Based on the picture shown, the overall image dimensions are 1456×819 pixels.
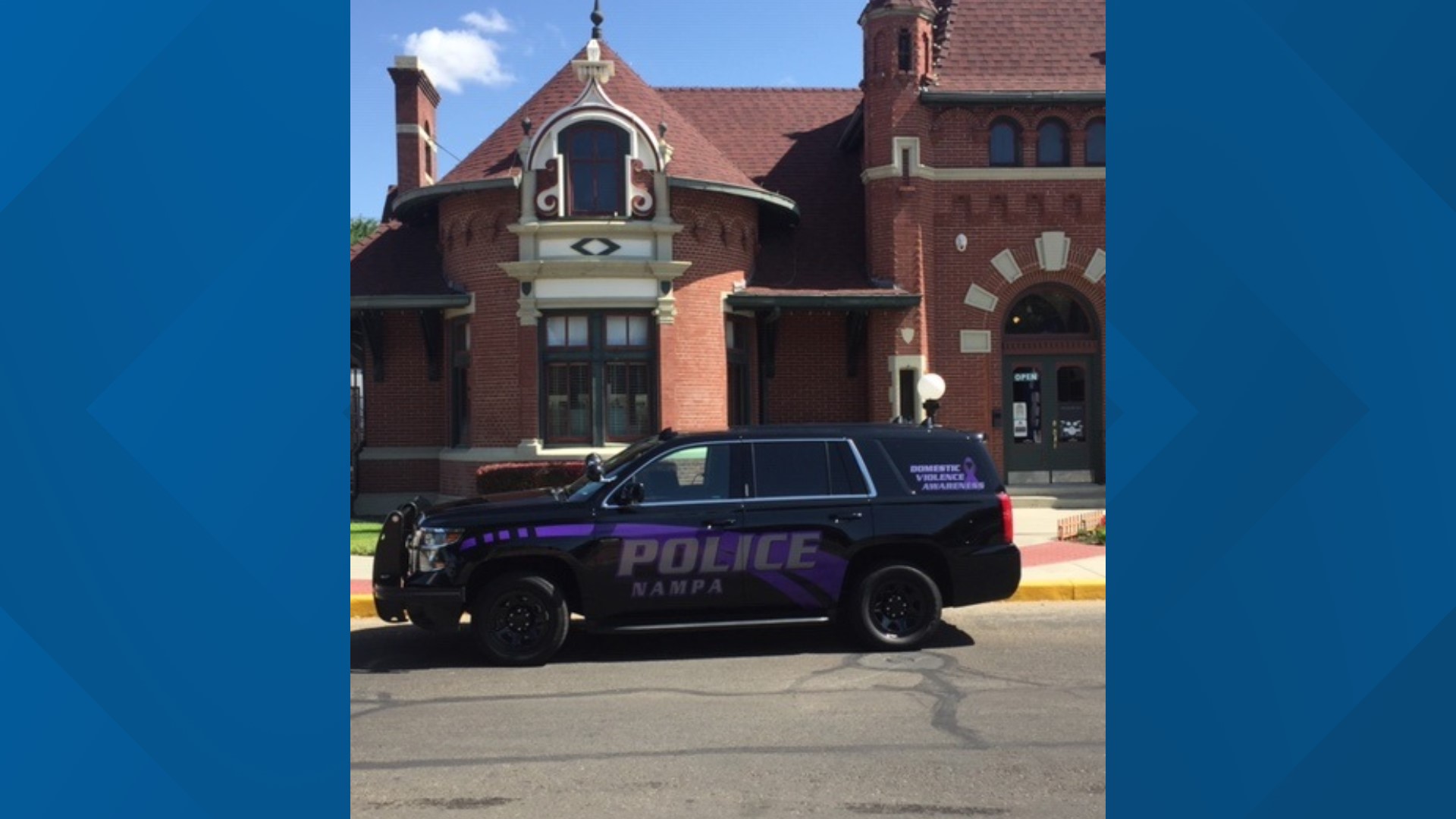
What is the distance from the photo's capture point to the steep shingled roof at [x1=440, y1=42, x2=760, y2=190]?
18.2m

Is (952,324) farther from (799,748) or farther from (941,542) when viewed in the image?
(799,748)

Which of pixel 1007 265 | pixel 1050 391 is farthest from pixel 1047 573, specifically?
pixel 1007 265

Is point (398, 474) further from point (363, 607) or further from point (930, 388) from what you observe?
point (363, 607)

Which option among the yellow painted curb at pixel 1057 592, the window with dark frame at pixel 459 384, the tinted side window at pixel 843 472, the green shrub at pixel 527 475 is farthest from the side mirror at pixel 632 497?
Result: the window with dark frame at pixel 459 384

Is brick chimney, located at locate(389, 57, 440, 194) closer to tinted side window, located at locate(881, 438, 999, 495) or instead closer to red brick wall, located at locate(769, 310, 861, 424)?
red brick wall, located at locate(769, 310, 861, 424)

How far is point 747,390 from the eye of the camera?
19.2 metres

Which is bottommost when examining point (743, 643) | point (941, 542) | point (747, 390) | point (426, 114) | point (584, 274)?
point (743, 643)

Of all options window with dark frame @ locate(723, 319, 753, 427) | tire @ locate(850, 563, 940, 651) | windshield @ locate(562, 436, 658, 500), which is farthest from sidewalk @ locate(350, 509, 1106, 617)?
window with dark frame @ locate(723, 319, 753, 427)

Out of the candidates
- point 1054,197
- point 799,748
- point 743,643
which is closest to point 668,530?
point 743,643

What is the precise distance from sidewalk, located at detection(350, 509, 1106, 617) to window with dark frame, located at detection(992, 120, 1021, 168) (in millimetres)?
6598

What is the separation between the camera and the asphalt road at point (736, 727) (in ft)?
17.3

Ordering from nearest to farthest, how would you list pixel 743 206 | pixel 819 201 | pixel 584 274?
pixel 584 274
pixel 743 206
pixel 819 201

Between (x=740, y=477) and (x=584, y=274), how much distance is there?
9013 mm

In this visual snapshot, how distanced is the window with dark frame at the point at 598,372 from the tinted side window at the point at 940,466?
8.72 metres
